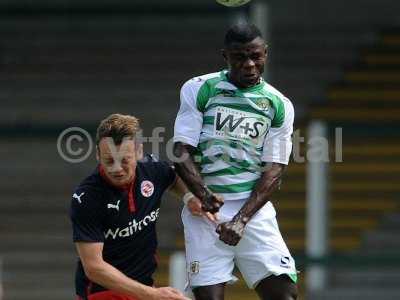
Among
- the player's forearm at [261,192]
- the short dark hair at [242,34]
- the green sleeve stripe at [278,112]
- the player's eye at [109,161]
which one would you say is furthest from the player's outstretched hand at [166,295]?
the short dark hair at [242,34]

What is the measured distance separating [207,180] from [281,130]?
17.8 inches

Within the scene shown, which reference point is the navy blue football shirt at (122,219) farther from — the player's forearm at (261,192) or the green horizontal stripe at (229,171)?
the player's forearm at (261,192)

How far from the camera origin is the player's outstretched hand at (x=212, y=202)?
21.6 ft

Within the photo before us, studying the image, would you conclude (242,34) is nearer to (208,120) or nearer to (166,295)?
(208,120)

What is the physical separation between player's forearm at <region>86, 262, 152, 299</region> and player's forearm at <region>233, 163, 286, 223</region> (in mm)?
608

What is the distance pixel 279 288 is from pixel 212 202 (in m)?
0.61

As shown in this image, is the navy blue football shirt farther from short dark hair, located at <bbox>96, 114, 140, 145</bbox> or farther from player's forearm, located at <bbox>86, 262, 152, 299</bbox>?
short dark hair, located at <bbox>96, 114, 140, 145</bbox>

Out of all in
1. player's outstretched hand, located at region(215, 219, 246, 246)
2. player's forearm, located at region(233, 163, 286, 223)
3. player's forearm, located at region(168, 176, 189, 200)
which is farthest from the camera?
player's forearm, located at region(168, 176, 189, 200)

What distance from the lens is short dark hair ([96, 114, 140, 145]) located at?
21.1 ft

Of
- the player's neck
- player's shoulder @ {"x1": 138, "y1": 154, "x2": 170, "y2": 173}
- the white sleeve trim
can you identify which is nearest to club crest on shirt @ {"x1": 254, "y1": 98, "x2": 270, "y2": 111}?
the white sleeve trim

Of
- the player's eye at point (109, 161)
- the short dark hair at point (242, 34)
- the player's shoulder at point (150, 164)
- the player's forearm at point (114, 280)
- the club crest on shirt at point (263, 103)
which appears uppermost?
the short dark hair at point (242, 34)

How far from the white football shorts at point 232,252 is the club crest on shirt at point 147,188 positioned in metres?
0.26

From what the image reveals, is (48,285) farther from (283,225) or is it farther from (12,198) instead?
(283,225)

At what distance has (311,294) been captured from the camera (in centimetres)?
1170
